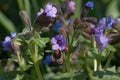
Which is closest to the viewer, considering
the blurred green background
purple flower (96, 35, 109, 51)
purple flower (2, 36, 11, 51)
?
purple flower (96, 35, 109, 51)

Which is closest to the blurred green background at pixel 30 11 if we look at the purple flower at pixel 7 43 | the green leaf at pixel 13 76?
the purple flower at pixel 7 43

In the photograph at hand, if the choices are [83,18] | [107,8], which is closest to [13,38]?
[83,18]

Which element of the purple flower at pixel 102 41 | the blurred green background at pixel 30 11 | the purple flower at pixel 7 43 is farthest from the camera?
the blurred green background at pixel 30 11

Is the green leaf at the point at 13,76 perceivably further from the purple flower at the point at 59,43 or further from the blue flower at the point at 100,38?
the blue flower at the point at 100,38

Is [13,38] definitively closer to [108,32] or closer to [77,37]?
[77,37]

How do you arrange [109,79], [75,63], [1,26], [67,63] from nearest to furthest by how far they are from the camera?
1. [109,79]
2. [67,63]
3. [75,63]
4. [1,26]

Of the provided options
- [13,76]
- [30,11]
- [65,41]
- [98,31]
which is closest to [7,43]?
[13,76]

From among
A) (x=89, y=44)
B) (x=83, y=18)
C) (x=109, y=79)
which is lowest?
(x=109, y=79)

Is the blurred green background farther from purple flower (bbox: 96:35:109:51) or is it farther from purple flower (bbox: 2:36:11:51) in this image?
purple flower (bbox: 96:35:109:51)

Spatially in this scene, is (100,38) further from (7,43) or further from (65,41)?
(7,43)

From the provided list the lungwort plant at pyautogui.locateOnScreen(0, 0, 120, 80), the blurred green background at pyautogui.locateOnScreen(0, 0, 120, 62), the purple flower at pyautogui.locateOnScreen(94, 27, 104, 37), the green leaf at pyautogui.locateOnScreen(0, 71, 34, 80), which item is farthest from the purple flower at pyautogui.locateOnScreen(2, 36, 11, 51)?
the blurred green background at pyautogui.locateOnScreen(0, 0, 120, 62)

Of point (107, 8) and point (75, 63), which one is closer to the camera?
point (75, 63)
